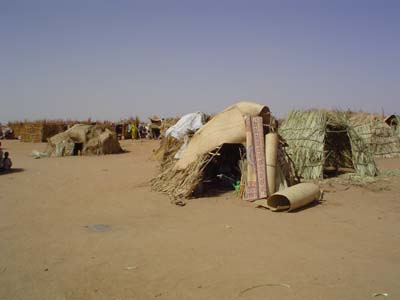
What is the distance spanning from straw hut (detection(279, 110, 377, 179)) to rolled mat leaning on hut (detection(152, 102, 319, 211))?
2132mm

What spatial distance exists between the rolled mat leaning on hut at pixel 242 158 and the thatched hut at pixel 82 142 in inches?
488

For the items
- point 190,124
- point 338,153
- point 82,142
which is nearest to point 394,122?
point 338,153

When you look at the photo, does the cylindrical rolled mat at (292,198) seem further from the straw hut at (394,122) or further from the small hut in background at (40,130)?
the small hut in background at (40,130)

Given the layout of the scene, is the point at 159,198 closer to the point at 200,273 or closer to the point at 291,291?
the point at 200,273

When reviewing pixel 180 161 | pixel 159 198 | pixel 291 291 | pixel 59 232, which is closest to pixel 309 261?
pixel 291 291

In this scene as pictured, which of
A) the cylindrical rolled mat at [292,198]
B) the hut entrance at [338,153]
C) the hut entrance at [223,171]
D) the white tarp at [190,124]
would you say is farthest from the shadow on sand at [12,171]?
the hut entrance at [338,153]

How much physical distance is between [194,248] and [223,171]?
5.48 metres

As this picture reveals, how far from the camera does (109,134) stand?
22.4 meters

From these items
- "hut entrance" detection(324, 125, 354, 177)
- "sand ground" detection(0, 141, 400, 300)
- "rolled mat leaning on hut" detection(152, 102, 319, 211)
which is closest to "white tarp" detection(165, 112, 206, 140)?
"rolled mat leaning on hut" detection(152, 102, 319, 211)

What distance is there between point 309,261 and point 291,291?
0.92 meters

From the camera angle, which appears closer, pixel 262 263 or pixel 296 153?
pixel 262 263

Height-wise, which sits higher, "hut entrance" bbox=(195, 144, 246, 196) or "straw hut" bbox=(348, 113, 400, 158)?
"straw hut" bbox=(348, 113, 400, 158)

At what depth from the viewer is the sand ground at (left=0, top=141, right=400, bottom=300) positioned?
3850 millimetres

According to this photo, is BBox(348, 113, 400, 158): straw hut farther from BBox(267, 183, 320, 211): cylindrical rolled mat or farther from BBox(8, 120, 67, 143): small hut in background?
BBox(8, 120, 67, 143): small hut in background
